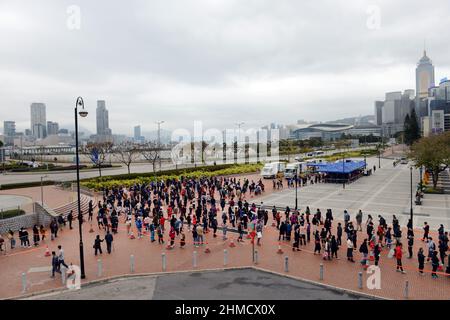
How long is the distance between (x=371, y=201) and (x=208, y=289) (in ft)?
69.8

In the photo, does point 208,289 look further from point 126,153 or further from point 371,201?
point 126,153

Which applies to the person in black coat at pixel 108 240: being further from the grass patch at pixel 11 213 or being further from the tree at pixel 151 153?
the tree at pixel 151 153

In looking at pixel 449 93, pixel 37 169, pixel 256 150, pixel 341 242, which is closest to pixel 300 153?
pixel 256 150

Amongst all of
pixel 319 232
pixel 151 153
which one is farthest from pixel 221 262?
pixel 151 153

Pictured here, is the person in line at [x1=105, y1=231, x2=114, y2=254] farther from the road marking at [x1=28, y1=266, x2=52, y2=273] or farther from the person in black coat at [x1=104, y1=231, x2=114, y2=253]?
the road marking at [x1=28, y1=266, x2=52, y2=273]

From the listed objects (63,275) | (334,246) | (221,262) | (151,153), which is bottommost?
(221,262)

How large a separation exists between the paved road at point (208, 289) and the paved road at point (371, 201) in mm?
12165

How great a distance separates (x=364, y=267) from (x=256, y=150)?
76.7m

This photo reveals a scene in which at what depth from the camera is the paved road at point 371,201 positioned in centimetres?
2452

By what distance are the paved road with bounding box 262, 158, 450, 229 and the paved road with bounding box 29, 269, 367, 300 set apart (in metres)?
12.2

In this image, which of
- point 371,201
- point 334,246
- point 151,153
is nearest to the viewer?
point 334,246

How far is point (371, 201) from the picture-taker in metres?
29.7

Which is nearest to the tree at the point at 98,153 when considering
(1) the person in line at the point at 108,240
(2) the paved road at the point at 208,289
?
(1) the person in line at the point at 108,240
